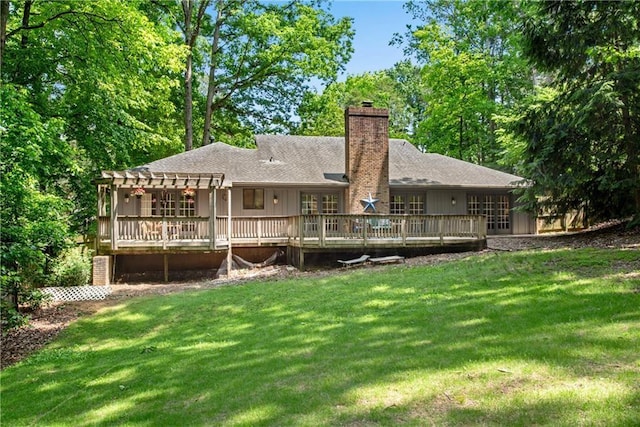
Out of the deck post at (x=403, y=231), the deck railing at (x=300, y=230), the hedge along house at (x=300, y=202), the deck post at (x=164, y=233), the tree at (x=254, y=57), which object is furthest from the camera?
the tree at (x=254, y=57)

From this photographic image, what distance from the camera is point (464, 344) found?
5.78m

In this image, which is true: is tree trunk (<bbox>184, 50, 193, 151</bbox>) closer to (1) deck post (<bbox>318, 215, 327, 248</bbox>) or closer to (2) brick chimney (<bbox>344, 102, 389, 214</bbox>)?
(2) brick chimney (<bbox>344, 102, 389, 214</bbox>)

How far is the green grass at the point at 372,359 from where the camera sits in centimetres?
422

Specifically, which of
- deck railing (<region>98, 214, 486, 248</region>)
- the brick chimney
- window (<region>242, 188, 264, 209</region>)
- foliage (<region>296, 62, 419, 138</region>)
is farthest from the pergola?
foliage (<region>296, 62, 419, 138</region>)

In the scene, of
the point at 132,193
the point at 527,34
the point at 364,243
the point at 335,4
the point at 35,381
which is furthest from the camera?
the point at 335,4

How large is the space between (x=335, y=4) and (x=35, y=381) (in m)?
28.0

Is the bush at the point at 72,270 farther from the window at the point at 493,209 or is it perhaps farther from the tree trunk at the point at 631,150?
the tree trunk at the point at 631,150

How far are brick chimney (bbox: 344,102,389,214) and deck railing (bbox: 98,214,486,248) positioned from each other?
325 centimetres

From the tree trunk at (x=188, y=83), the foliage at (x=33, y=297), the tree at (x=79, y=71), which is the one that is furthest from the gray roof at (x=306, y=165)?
the foliage at (x=33, y=297)

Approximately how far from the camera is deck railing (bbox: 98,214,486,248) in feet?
49.9

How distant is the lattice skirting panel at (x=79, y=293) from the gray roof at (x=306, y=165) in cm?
630

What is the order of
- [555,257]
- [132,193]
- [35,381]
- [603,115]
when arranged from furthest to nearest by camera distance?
[132,193]
[603,115]
[555,257]
[35,381]

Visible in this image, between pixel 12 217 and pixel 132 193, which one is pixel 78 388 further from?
pixel 132 193

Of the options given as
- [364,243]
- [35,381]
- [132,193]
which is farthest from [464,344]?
[132,193]
